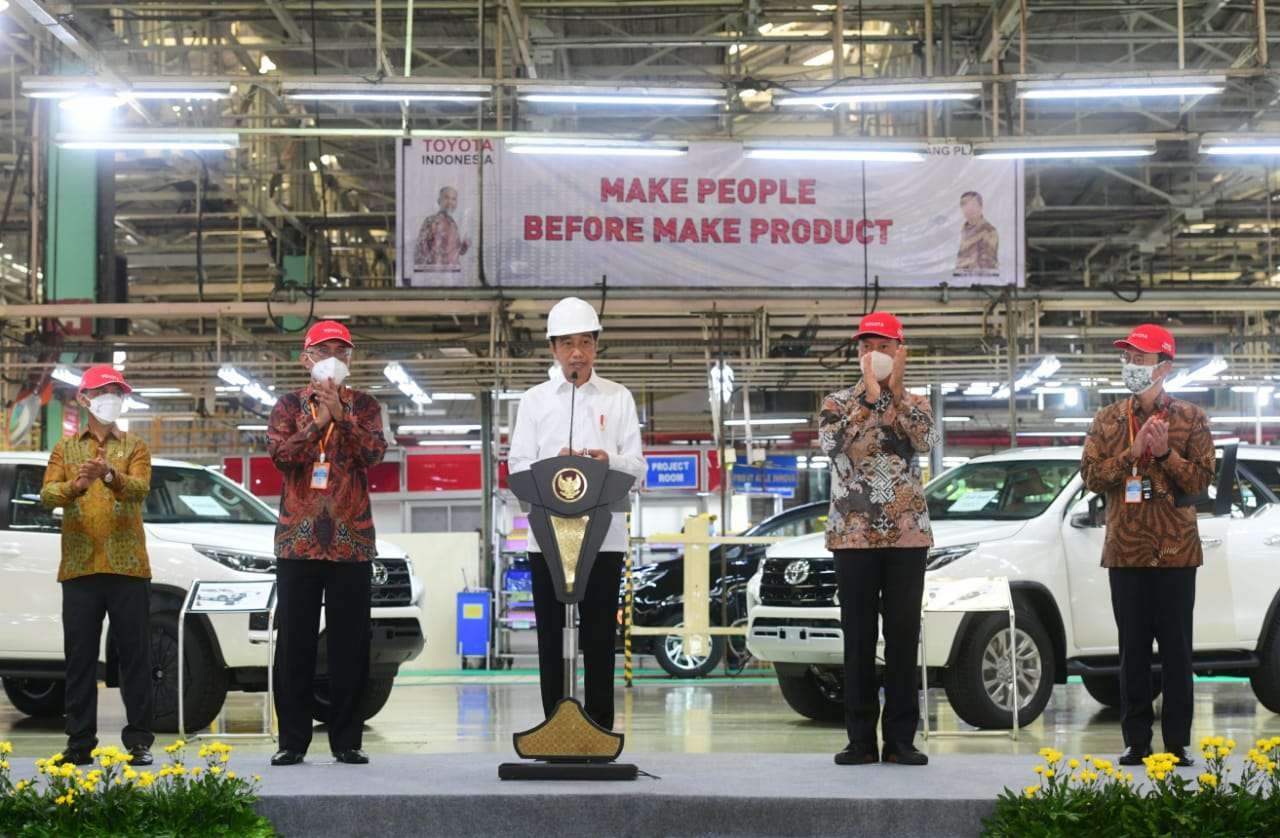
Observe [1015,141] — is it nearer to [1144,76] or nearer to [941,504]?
[1144,76]

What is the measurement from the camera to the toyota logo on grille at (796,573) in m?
9.89

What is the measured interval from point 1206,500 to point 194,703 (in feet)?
18.9

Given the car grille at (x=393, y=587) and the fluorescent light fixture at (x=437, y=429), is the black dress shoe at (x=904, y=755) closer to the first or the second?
the car grille at (x=393, y=587)

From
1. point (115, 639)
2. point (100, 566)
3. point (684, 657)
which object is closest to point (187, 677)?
point (115, 639)

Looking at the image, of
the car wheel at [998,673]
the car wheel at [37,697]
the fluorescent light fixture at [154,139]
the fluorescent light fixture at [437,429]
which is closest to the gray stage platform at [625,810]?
the car wheel at [998,673]

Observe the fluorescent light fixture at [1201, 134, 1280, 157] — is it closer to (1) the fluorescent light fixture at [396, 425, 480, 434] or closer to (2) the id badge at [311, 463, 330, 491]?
(2) the id badge at [311, 463, 330, 491]

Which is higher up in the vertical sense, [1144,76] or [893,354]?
[1144,76]

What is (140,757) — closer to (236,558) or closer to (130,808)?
(130,808)

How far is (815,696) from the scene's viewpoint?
35.2 feet

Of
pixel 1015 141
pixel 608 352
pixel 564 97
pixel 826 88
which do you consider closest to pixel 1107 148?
pixel 1015 141

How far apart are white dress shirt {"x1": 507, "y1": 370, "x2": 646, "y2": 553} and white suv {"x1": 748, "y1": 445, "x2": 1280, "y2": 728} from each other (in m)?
3.74

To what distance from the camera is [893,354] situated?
255 inches

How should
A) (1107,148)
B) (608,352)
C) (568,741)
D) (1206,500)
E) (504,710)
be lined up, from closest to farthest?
(568,741), (1206,500), (504,710), (1107,148), (608,352)

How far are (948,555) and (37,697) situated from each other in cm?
631
